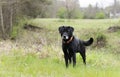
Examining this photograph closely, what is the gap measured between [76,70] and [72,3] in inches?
2663

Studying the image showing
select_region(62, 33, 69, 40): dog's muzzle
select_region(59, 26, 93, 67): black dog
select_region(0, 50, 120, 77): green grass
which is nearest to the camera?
select_region(0, 50, 120, 77): green grass

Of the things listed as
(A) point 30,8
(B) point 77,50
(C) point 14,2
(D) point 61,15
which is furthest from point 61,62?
(D) point 61,15

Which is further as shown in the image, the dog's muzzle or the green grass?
the dog's muzzle

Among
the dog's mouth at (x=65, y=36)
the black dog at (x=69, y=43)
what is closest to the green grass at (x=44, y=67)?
the black dog at (x=69, y=43)

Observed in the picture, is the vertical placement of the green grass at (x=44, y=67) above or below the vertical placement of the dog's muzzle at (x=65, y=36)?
below

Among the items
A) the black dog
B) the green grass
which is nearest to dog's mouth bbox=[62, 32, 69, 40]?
the black dog

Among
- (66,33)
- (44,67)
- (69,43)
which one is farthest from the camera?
(69,43)

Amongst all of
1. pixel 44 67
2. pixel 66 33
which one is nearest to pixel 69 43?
pixel 66 33

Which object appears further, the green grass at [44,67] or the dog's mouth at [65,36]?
the dog's mouth at [65,36]

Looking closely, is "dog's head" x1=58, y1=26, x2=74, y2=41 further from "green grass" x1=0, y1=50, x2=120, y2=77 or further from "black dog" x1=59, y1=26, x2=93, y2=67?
"green grass" x1=0, y1=50, x2=120, y2=77

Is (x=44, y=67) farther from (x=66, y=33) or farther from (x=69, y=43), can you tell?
(x=66, y=33)

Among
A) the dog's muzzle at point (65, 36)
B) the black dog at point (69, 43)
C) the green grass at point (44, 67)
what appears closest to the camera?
the green grass at point (44, 67)

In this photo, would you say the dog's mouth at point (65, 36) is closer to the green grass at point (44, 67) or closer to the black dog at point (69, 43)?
the black dog at point (69, 43)

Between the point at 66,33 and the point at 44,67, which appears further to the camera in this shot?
the point at 66,33
